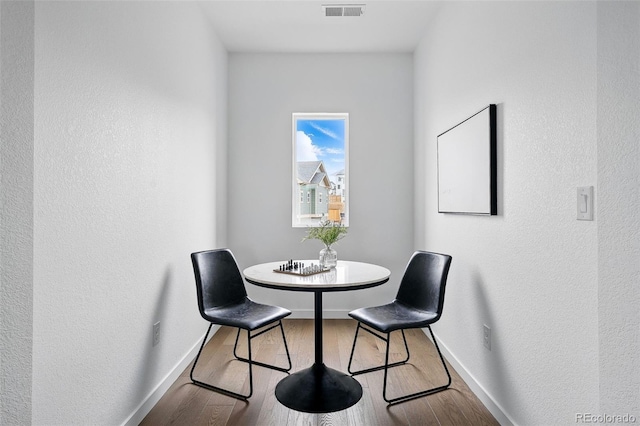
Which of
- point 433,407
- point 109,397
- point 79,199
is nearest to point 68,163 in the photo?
point 79,199

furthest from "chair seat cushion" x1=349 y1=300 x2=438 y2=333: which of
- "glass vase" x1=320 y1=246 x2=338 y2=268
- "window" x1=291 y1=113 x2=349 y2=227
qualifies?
"window" x1=291 y1=113 x2=349 y2=227

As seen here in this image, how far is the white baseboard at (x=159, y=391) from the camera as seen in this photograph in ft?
5.80

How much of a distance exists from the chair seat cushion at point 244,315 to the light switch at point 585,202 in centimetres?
163

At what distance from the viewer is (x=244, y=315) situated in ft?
7.09

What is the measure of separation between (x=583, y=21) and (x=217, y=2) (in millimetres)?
2404

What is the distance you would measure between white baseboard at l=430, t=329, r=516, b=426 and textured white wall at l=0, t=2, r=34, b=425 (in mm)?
2033

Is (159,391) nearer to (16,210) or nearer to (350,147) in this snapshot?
(16,210)

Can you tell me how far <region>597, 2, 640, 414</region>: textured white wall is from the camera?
1.05 meters

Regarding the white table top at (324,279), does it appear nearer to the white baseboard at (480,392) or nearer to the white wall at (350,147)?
the white baseboard at (480,392)

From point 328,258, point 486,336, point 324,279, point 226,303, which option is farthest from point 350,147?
point 486,336

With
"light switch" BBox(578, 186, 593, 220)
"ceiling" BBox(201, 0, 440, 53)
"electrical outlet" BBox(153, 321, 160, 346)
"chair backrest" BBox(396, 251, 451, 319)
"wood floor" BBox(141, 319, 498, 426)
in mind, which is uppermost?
"ceiling" BBox(201, 0, 440, 53)

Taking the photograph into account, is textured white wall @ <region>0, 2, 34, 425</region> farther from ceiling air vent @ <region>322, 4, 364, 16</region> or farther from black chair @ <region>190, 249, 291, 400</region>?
ceiling air vent @ <region>322, 4, 364, 16</region>

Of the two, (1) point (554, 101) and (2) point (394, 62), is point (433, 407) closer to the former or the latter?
(1) point (554, 101)

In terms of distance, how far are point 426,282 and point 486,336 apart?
18.7 inches
